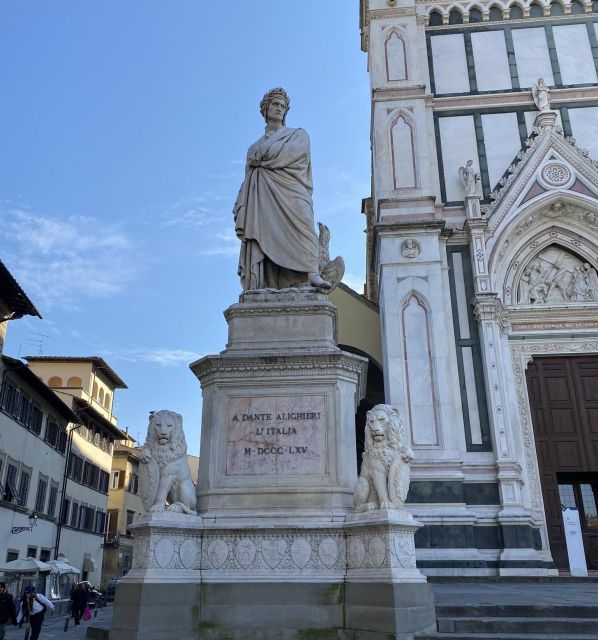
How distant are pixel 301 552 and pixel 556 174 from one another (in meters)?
14.8

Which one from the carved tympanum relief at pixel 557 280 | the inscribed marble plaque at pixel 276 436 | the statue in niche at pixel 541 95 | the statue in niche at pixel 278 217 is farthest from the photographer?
the statue in niche at pixel 541 95

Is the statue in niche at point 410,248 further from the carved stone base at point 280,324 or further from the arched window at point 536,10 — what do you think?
the arched window at point 536,10

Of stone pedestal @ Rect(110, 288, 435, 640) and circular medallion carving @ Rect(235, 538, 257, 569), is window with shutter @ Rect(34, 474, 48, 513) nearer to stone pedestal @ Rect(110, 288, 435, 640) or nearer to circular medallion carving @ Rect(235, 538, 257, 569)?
stone pedestal @ Rect(110, 288, 435, 640)

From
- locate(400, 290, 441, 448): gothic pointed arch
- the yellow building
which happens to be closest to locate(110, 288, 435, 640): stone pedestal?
locate(400, 290, 441, 448): gothic pointed arch

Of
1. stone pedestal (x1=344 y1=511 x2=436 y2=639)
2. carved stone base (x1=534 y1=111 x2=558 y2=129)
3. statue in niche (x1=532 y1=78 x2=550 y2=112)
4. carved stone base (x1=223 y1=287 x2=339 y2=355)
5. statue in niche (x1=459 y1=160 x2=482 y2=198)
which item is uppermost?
statue in niche (x1=532 y1=78 x2=550 y2=112)

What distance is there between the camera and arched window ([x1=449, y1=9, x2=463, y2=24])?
21.1 meters

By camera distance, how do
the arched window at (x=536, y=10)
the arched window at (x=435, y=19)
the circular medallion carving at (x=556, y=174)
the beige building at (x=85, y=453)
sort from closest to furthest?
1. the circular medallion carving at (x=556, y=174)
2. the arched window at (x=536, y=10)
3. the arched window at (x=435, y=19)
4. the beige building at (x=85, y=453)

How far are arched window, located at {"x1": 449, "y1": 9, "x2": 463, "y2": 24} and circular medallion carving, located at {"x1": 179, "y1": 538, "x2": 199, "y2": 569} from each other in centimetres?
1920

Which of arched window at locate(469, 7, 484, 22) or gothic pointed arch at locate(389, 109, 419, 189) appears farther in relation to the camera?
arched window at locate(469, 7, 484, 22)

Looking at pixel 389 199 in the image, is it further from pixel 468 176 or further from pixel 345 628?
pixel 345 628

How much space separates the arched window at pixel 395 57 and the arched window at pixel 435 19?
173 cm

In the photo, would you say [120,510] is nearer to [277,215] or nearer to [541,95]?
[541,95]

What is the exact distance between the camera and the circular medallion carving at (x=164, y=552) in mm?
6984

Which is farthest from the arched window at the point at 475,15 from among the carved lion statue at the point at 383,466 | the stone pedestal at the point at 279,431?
the carved lion statue at the point at 383,466
